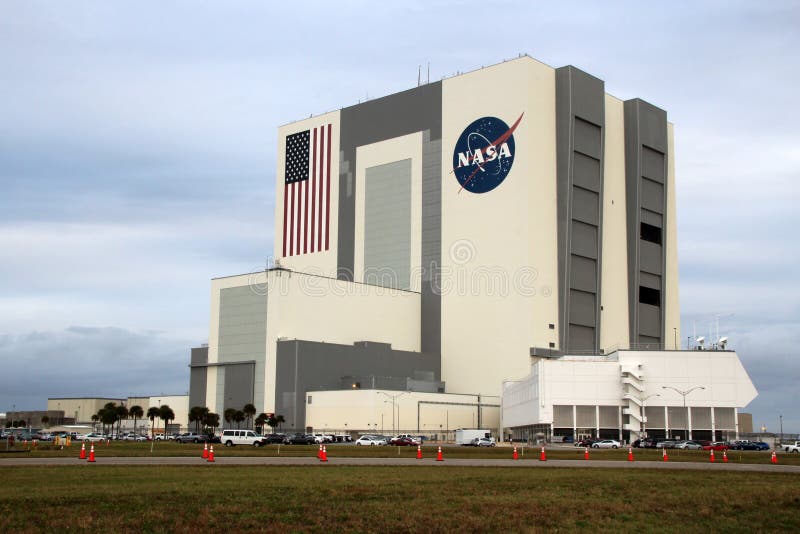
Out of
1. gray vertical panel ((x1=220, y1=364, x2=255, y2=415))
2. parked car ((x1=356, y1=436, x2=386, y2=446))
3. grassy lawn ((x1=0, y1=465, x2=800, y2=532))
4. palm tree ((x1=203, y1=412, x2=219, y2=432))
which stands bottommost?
parked car ((x1=356, y1=436, x2=386, y2=446))

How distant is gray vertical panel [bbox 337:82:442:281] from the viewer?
14412 cm

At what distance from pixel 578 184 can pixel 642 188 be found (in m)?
15.5

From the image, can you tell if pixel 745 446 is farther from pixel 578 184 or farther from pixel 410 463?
pixel 410 463

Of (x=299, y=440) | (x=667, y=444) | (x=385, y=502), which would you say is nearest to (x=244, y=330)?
(x=299, y=440)

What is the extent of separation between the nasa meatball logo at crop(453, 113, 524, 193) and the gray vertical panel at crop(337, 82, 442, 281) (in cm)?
1113

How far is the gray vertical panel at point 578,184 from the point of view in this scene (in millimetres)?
128000

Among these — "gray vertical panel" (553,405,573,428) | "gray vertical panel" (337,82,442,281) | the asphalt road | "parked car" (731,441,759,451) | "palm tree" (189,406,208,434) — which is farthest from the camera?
"gray vertical panel" (337,82,442,281)

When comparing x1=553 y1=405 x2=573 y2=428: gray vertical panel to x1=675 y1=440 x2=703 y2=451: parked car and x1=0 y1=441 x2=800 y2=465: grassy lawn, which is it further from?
x1=0 y1=441 x2=800 y2=465: grassy lawn

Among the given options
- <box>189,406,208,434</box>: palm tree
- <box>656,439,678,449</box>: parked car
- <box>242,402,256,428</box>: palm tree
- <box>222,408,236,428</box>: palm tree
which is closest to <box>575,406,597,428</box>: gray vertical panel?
<box>656,439,678,449</box>: parked car

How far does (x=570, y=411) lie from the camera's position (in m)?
112

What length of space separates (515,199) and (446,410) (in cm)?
3247

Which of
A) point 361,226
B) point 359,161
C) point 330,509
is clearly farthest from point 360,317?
point 330,509

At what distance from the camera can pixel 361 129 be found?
499 feet

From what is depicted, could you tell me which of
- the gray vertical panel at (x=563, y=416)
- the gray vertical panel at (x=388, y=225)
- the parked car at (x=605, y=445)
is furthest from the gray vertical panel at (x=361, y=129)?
the parked car at (x=605, y=445)
